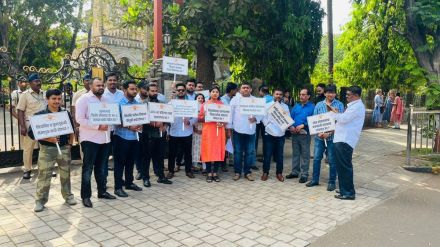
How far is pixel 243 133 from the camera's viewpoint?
7.23 m

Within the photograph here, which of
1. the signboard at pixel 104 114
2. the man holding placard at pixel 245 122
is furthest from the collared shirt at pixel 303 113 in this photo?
the signboard at pixel 104 114

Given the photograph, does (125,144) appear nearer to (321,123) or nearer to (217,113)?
(217,113)

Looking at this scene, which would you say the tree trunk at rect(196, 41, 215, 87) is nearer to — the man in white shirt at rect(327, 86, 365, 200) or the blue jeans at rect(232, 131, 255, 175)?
the blue jeans at rect(232, 131, 255, 175)

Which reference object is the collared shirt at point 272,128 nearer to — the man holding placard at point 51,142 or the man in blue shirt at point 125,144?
the man in blue shirt at point 125,144

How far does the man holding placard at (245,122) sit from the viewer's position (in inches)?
278

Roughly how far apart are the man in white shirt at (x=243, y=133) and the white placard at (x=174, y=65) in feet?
5.35

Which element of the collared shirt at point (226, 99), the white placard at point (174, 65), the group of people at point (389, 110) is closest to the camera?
the collared shirt at point (226, 99)

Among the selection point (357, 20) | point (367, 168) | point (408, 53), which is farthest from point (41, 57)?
point (367, 168)

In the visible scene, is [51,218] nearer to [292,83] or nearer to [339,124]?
[339,124]

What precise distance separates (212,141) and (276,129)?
126cm

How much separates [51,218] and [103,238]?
108cm

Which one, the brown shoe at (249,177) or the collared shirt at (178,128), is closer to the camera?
the collared shirt at (178,128)

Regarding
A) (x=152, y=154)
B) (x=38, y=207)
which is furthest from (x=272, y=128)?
(x=38, y=207)

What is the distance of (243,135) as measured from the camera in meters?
7.32
